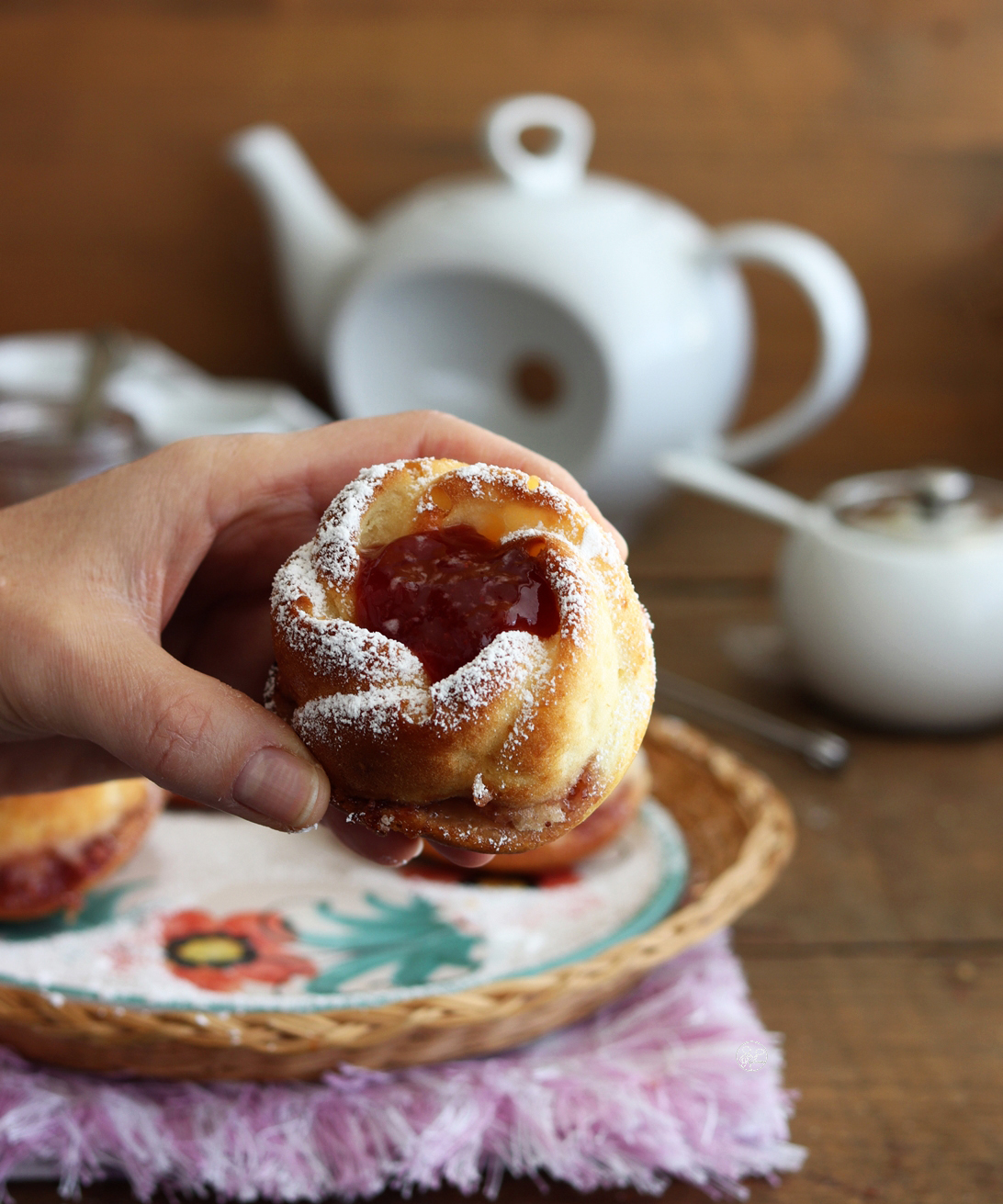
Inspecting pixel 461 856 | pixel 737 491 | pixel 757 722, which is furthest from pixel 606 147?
pixel 461 856

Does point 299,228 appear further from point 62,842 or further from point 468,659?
point 468,659

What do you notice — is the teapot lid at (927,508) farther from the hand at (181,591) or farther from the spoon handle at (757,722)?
the hand at (181,591)

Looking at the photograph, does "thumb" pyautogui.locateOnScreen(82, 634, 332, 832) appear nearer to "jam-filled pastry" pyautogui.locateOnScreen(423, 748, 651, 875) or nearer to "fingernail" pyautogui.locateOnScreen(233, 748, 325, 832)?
"fingernail" pyautogui.locateOnScreen(233, 748, 325, 832)

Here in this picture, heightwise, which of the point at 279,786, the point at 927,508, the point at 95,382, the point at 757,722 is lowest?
the point at 757,722

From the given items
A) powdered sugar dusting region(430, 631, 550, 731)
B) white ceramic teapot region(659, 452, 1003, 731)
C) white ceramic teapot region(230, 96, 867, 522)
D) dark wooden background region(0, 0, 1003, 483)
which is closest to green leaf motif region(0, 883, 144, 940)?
powdered sugar dusting region(430, 631, 550, 731)

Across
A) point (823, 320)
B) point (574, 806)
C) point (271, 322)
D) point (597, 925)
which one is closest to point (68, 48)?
point (271, 322)

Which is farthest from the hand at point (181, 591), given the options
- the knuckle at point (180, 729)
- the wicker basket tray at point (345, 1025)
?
the wicker basket tray at point (345, 1025)

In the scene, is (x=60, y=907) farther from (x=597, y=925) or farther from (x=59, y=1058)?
(x=597, y=925)

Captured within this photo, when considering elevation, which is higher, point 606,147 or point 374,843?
point 606,147
